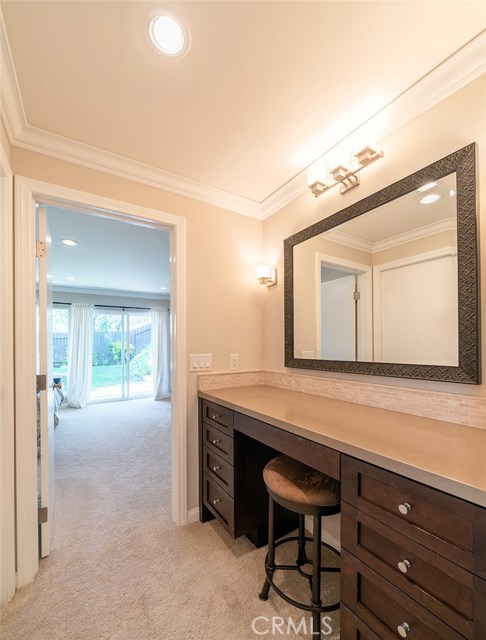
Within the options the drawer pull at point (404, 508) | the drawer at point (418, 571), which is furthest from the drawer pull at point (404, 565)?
the drawer pull at point (404, 508)

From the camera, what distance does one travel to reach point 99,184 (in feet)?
5.82

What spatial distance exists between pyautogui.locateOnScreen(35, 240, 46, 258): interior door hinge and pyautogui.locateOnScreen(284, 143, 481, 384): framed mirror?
1707mm

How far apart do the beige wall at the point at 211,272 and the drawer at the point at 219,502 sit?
0.13 m

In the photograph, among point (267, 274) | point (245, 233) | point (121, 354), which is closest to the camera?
point (267, 274)

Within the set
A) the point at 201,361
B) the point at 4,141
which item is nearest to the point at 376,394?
the point at 201,361

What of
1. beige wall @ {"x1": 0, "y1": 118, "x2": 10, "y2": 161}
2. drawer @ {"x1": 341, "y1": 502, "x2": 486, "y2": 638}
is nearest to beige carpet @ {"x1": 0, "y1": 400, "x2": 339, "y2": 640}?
drawer @ {"x1": 341, "y1": 502, "x2": 486, "y2": 638}

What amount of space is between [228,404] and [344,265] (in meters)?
1.16

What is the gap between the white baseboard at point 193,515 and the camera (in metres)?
1.95

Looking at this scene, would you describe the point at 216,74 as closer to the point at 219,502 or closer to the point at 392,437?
the point at 392,437

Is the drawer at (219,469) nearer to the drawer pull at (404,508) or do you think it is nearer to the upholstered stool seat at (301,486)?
the upholstered stool seat at (301,486)

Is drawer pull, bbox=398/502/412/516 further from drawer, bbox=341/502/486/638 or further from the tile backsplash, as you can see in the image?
the tile backsplash

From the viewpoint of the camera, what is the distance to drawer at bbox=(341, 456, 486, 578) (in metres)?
0.66

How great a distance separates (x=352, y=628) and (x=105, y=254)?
4.32m

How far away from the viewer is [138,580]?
1.47m
